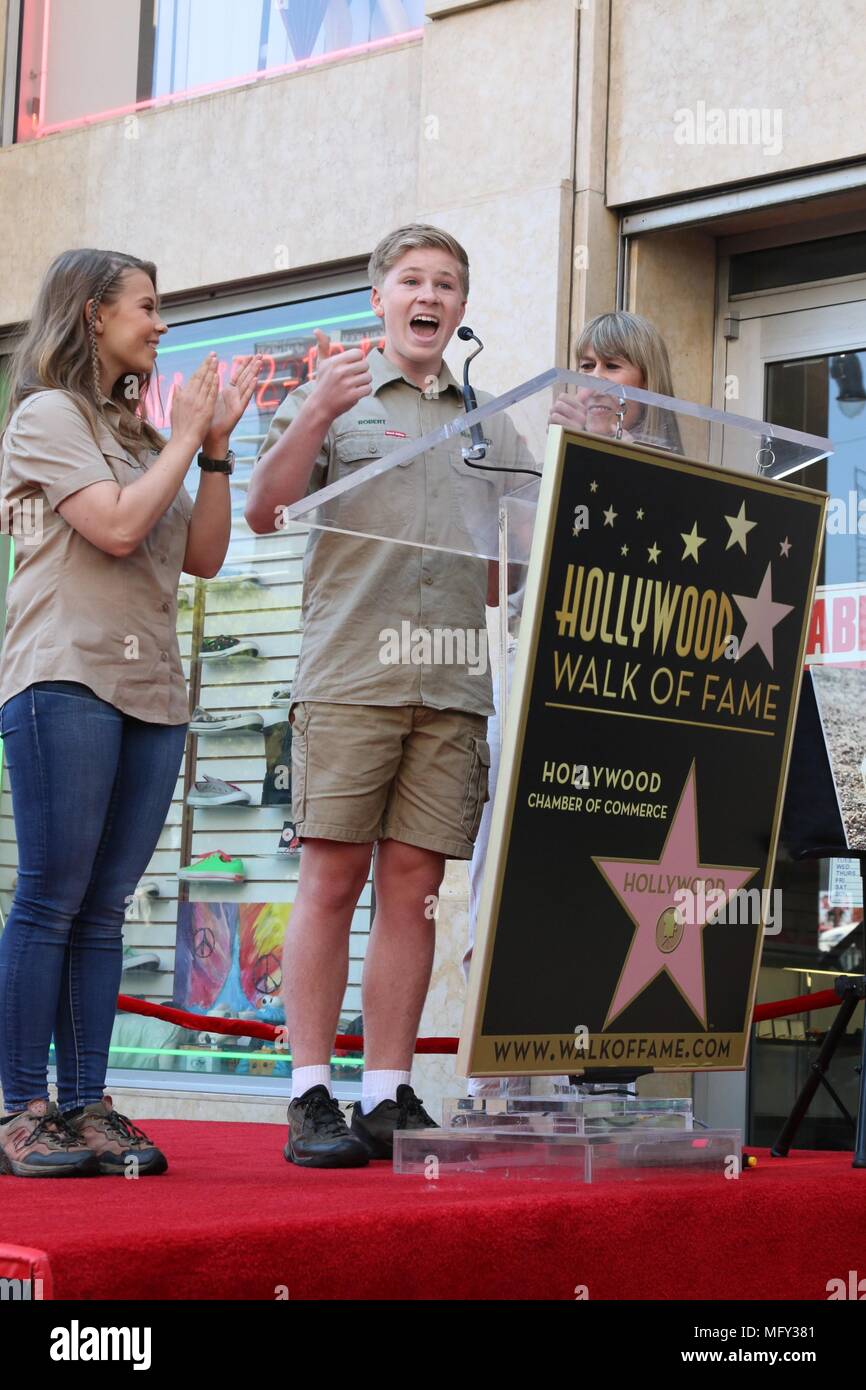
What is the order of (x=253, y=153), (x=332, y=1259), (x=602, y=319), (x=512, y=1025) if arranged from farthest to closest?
(x=253, y=153)
(x=602, y=319)
(x=512, y=1025)
(x=332, y=1259)

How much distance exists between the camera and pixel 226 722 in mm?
6637

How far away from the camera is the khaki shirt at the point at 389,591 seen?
11.6ft

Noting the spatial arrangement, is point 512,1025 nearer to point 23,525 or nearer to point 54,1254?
point 54,1254

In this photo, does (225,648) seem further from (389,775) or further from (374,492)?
(374,492)

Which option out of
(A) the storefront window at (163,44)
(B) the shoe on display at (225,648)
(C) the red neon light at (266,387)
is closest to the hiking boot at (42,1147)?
(B) the shoe on display at (225,648)

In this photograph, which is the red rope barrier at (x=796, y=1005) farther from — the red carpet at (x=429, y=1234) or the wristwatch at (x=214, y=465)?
the wristwatch at (x=214, y=465)

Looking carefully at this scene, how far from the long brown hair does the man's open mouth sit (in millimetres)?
615

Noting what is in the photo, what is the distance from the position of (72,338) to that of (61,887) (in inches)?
42.4

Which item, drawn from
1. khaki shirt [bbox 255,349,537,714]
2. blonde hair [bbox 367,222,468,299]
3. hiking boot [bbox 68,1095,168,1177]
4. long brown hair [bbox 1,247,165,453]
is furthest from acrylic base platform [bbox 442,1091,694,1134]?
blonde hair [bbox 367,222,468,299]

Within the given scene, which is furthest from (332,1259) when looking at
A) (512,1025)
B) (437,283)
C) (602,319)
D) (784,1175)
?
(602,319)

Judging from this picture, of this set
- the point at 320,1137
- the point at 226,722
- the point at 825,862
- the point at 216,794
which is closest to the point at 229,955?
the point at 216,794

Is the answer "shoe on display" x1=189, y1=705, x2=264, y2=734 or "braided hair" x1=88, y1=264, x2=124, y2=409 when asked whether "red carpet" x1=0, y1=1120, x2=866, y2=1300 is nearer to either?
"braided hair" x1=88, y1=264, x2=124, y2=409

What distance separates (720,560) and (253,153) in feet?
13.3

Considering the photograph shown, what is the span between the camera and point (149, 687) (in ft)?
10.7
